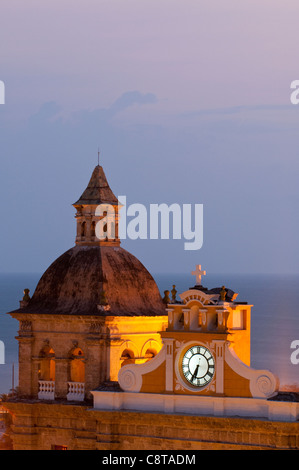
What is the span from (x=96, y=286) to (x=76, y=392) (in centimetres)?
444

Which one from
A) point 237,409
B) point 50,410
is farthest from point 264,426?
point 50,410

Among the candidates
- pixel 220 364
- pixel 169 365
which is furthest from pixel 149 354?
pixel 220 364

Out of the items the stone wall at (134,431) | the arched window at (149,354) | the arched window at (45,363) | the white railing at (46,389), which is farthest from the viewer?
the arched window at (149,354)

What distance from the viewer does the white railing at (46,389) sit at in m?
60.9

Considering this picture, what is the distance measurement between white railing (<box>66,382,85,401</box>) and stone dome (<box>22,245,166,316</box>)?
2.94 meters

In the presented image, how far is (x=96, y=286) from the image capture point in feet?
199

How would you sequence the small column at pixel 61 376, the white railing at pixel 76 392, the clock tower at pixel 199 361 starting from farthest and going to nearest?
the small column at pixel 61 376
the white railing at pixel 76 392
the clock tower at pixel 199 361

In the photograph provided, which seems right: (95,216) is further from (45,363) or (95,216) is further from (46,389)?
(46,389)

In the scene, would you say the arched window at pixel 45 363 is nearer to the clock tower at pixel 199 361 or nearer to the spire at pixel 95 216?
the spire at pixel 95 216

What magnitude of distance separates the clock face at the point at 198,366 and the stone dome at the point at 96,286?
15.4 ft

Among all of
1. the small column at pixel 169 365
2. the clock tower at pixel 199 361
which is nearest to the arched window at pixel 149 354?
the clock tower at pixel 199 361

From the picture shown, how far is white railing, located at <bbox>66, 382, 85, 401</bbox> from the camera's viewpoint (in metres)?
60.0

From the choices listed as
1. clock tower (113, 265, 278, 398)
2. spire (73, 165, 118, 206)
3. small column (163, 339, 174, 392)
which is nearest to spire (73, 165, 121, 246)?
spire (73, 165, 118, 206)

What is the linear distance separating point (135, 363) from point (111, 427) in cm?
323
